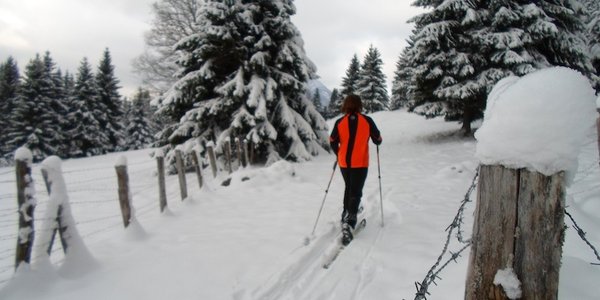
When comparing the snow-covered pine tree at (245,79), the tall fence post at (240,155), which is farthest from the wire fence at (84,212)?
the snow-covered pine tree at (245,79)

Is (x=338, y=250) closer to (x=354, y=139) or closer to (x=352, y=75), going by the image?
(x=354, y=139)

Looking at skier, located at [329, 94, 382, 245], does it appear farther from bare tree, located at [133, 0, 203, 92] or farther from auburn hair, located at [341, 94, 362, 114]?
bare tree, located at [133, 0, 203, 92]

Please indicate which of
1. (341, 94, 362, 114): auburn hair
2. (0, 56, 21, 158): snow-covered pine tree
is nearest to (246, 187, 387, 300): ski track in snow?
(341, 94, 362, 114): auburn hair

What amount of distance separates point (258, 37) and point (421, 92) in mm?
8072

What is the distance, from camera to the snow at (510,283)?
4.58ft

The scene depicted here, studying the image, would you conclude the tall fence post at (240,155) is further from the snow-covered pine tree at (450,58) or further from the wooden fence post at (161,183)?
the snow-covered pine tree at (450,58)

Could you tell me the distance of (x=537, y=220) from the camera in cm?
134

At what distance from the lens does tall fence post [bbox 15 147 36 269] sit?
3461mm

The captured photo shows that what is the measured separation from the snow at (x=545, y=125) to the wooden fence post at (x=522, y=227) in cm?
6

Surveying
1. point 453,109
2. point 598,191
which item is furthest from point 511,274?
point 453,109

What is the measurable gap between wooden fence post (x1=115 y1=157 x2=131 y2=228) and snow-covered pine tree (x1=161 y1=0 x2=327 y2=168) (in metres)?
6.22

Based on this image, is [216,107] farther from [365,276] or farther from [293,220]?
[365,276]

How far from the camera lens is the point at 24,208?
3.47 metres

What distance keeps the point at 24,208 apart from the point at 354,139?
4.06m
